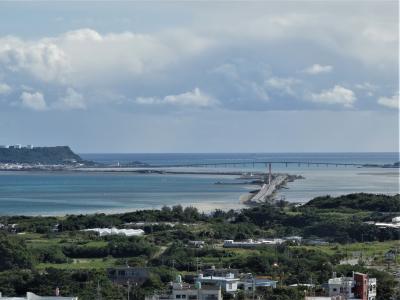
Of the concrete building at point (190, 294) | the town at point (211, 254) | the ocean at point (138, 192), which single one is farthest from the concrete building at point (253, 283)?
the ocean at point (138, 192)

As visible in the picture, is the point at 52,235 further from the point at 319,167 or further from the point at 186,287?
the point at 319,167

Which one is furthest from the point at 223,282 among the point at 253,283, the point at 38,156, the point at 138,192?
the point at 38,156

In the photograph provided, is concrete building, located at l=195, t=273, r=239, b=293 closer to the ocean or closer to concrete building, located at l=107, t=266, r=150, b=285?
concrete building, located at l=107, t=266, r=150, b=285

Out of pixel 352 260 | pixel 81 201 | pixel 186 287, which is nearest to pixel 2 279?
pixel 186 287

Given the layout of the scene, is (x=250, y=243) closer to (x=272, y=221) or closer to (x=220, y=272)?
(x=272, y=221)

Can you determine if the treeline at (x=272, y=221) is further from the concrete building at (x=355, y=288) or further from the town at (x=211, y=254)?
the concrete building at (x=355, y=288)

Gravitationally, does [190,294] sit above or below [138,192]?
below
